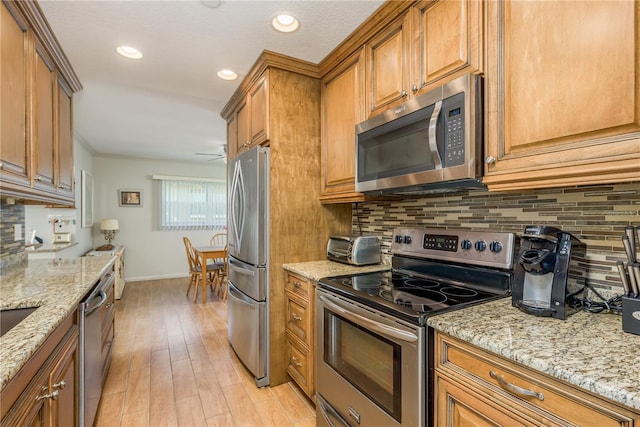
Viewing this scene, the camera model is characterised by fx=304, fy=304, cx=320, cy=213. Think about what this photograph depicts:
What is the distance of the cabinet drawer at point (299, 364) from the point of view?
1.94m

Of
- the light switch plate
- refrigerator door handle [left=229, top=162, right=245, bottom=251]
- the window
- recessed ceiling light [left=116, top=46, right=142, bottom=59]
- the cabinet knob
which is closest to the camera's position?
the cabinet knob

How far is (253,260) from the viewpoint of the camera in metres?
2.19

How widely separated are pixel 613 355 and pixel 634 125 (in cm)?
64

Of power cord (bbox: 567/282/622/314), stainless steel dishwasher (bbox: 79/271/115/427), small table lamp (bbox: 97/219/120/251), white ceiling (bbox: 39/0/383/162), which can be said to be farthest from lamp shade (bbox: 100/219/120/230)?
power cord (bbox: 567/282/622/314)

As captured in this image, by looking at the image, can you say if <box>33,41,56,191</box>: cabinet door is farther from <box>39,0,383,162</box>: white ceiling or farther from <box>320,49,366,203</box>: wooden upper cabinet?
<box>320,49,366,203</box>: wooden upper cabinet

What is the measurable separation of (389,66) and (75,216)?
4.26 meters

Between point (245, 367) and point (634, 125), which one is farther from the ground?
point (634, 125)

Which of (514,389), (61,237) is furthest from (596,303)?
(61,237)

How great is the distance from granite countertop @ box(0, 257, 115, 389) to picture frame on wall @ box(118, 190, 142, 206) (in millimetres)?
3595

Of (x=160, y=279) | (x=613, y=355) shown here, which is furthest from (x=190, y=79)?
(x=160, y=279)

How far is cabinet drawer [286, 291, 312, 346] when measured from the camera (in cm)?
194

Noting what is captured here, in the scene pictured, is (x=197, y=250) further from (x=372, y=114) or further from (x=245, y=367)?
(x=372, y=114)

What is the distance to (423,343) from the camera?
109 centimetres

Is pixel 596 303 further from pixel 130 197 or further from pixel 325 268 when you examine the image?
pixel 130 197
